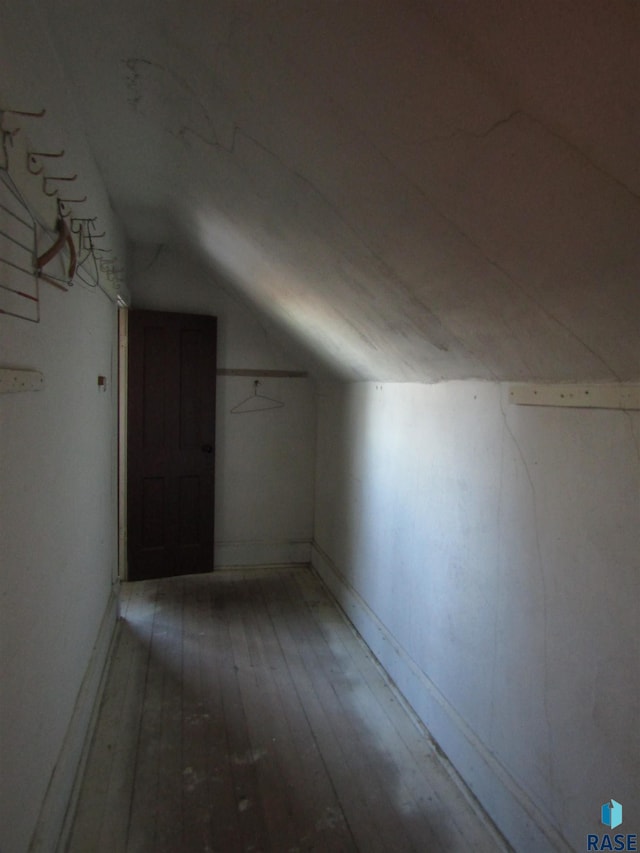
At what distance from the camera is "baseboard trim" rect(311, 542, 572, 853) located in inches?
60.9

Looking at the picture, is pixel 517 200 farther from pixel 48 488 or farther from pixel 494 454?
pixel 48 488

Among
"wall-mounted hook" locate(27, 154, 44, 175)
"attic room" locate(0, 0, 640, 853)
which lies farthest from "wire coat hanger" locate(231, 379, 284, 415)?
"wall-mounted hook" locate(27, 154, 44, 175)

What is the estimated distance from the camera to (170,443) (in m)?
3.92

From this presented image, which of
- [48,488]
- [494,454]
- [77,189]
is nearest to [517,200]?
[494,454]

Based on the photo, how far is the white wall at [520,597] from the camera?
129 centimetres

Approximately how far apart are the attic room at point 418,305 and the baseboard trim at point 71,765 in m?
0.02

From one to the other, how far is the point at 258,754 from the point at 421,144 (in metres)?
2.25

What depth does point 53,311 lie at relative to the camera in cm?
159

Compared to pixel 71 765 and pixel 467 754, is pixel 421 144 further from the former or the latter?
pixel 71 765

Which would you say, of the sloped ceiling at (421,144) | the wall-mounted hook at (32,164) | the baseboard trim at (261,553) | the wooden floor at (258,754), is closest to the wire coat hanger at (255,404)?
the baseboard trim at (261,553)

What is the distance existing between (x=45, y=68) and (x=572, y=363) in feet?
5.55

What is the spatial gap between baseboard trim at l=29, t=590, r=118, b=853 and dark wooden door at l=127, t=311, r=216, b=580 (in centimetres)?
134
